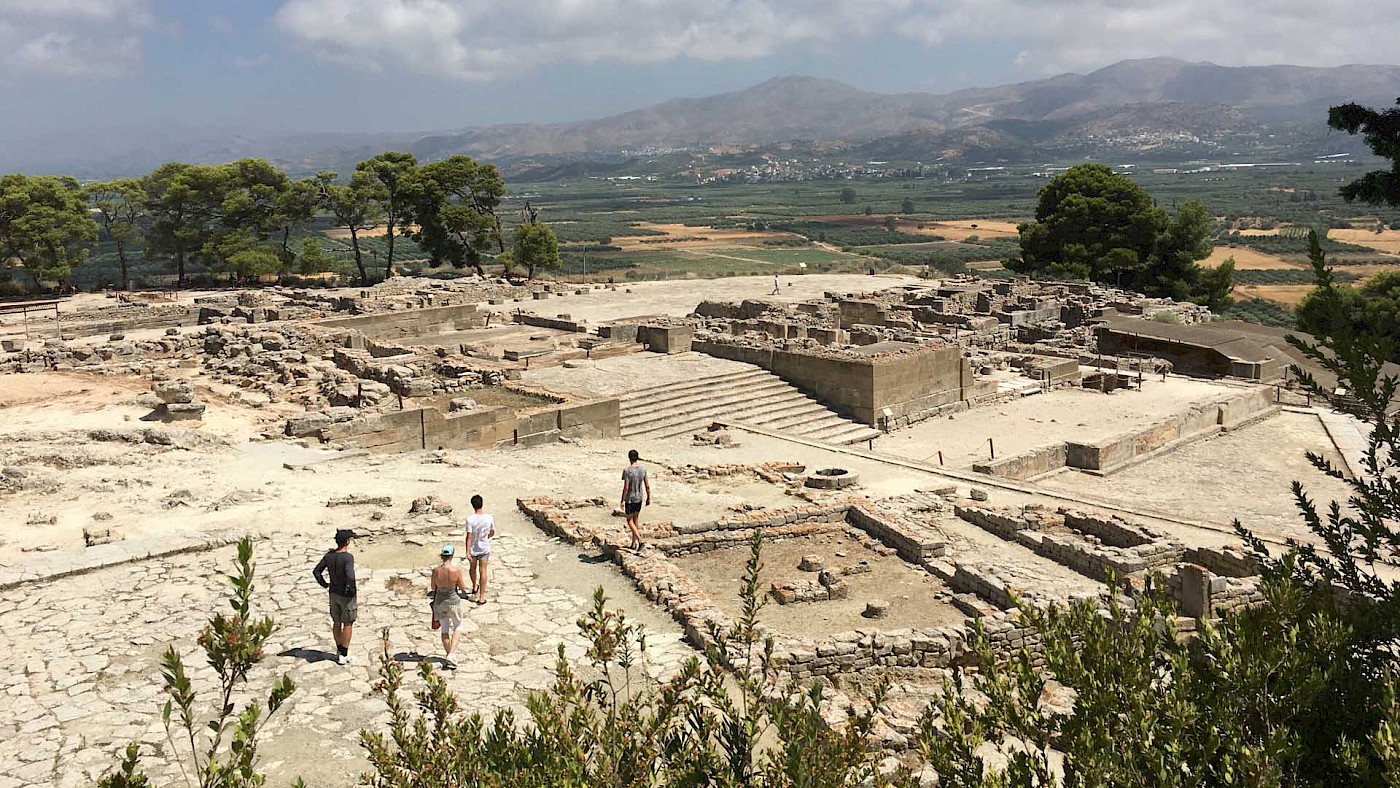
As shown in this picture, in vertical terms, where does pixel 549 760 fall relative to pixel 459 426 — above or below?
above

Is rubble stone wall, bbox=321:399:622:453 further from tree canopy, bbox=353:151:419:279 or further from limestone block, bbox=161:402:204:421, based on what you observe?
tree canopy, bbox=353:151:419:279

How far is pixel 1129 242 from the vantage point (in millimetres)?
43281

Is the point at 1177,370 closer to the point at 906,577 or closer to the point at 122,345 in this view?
the point at 906,577

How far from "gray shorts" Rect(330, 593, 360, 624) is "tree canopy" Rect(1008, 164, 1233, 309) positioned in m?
39.6

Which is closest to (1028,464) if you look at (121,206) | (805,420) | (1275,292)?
(805,420)

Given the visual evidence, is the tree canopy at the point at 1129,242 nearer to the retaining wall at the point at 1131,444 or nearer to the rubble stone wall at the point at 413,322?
the retaining wall at the point at 1131,444

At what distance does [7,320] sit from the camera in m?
34.4

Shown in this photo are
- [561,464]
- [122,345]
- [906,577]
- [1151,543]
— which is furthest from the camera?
[122,345]

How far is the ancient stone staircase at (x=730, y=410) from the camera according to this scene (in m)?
20.9

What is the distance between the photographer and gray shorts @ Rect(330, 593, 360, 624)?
809 centimetres

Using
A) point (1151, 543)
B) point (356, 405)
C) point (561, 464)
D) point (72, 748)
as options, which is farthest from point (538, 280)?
point (72, 748)

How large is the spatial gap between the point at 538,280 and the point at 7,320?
20.1 m

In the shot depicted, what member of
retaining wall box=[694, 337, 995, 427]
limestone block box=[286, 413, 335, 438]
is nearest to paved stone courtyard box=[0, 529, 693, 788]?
limestone block box=[286, 413, 335, 438]

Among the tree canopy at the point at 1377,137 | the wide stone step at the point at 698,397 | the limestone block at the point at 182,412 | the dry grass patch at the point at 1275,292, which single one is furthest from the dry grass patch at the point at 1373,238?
the limestone block at the point at 182,412
